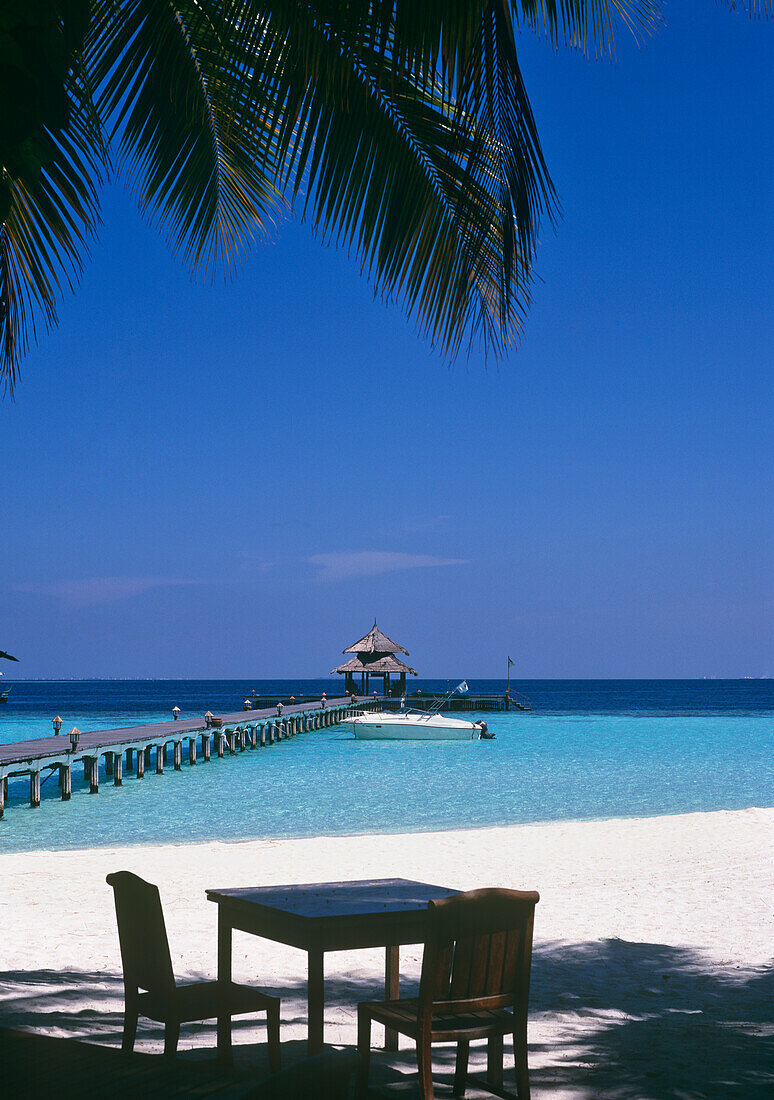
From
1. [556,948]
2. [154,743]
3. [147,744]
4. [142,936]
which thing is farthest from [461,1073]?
[154,743]

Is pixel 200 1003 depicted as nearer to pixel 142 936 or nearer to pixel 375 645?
pixel 142 936

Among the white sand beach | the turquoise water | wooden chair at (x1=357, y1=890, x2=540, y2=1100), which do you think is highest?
wooden chair at (x1=357, y1=890, x2=540, y2=1100)

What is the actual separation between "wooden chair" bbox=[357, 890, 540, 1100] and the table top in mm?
388

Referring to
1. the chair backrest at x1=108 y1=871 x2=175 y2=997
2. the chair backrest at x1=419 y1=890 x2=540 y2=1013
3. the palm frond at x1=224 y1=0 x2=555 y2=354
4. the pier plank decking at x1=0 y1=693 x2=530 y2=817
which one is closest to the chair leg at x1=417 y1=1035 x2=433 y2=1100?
the chair backrest at x1=419 y1=890 x2=540 y2=1013

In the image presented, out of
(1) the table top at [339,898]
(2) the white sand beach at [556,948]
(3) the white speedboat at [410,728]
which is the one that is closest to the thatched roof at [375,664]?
(3) the white speedboat at [410,728]

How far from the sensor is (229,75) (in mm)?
5297

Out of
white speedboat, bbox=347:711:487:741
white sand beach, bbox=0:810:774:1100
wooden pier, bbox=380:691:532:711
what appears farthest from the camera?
wooden pier, bbox=380:691:532:711

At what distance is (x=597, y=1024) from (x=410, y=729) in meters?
34.2

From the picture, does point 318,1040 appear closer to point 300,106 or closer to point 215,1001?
point 215,1001

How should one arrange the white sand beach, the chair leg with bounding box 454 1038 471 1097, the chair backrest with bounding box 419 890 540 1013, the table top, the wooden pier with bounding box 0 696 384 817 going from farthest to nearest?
the wooden pier with bounding box 0 696 384 817 < the white sand beach < the chair leg with bounding box 454 1038 471 1097 < the table top < the chair backrest with bounding box 419 890 540 1013

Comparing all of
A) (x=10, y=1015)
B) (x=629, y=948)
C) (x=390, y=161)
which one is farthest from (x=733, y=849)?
(x=390, y=161)

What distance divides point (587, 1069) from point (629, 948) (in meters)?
3.08

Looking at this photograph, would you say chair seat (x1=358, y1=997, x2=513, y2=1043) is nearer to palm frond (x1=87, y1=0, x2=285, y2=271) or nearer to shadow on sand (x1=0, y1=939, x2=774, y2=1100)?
shadow on sand (x1=0, y1=939, x2=774, y2=1100)

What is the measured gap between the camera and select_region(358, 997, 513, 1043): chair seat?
3594mm
